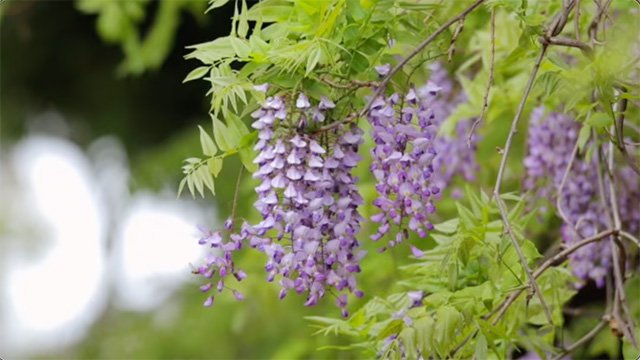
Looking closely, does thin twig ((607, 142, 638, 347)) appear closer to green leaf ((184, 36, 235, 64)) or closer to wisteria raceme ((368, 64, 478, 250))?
wisteria raceme ((368, 64, 478, 250))

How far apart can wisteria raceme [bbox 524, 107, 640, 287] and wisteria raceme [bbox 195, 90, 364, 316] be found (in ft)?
2.69

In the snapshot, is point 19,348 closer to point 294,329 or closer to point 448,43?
point 294,329

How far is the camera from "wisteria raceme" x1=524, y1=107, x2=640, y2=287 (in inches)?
97.8

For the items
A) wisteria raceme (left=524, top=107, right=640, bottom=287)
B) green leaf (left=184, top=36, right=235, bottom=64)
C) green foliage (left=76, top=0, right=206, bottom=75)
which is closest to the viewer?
green leaf (left=184, top=36, right=235, bottom=64)

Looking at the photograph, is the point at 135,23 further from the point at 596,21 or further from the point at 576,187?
the point at 596,21

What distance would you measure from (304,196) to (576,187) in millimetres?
989

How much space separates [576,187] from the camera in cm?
249

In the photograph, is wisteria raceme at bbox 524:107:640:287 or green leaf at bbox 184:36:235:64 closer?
green leaf at bbox 184:36:235:64

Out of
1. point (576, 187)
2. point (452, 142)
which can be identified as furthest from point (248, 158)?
point (452, 142)

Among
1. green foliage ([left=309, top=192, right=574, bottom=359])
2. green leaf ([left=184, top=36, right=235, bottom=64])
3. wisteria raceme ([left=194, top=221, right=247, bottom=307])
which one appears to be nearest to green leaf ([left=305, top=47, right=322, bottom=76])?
green leaf ([left=184, top=36, right=235, bottom=64])

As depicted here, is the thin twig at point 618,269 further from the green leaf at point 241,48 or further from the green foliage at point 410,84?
the green leaf at point 241,48

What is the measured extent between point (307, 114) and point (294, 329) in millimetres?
2095

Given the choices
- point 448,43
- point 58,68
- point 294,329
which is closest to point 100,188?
point 58,68

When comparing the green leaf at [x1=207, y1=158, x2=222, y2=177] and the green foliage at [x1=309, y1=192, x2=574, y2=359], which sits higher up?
the green leaf at [x1=207, y1=158, x2=222, y2=177]
